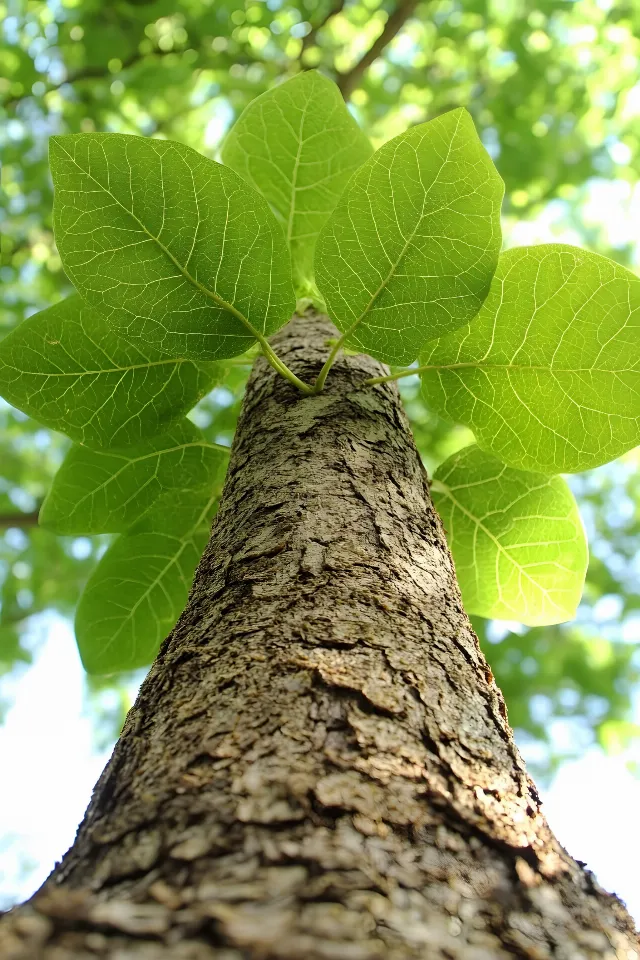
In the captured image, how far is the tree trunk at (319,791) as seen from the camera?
0.45m

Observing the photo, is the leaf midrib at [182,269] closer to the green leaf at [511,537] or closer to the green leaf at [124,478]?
the green leaf at [124,478]

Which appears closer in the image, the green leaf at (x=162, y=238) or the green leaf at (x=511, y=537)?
the green leaf at (x=162, y=238)

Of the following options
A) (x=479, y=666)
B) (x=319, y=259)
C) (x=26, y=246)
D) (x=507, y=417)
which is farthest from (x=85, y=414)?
(x=26, y=246)

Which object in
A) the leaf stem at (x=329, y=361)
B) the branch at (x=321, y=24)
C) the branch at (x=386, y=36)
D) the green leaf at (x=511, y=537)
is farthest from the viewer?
the branch at (x=321, y=24)

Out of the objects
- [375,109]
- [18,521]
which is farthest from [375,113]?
[18,521]

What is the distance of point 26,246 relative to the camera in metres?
5.20

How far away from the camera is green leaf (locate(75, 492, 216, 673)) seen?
1.65 m

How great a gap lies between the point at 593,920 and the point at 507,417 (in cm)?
86

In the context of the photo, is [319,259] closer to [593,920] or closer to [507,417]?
[507,417]

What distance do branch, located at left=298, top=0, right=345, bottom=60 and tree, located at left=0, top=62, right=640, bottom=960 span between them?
3376 mm

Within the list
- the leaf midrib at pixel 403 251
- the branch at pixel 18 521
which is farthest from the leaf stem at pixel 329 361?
the branch at pixel 18 521

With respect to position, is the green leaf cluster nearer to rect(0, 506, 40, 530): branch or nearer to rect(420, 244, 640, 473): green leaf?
rect(420, 244, 640, 473): green leaf

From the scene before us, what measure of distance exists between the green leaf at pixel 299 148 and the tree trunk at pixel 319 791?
896 millimetres

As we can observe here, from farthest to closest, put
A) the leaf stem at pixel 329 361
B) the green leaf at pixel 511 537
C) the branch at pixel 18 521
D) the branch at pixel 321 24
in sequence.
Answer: the branch at pixel 321 24 → the branch at pixel 18 521 → the green leaf at pixel 511 537 → the leaf stem at pixel 329 361
